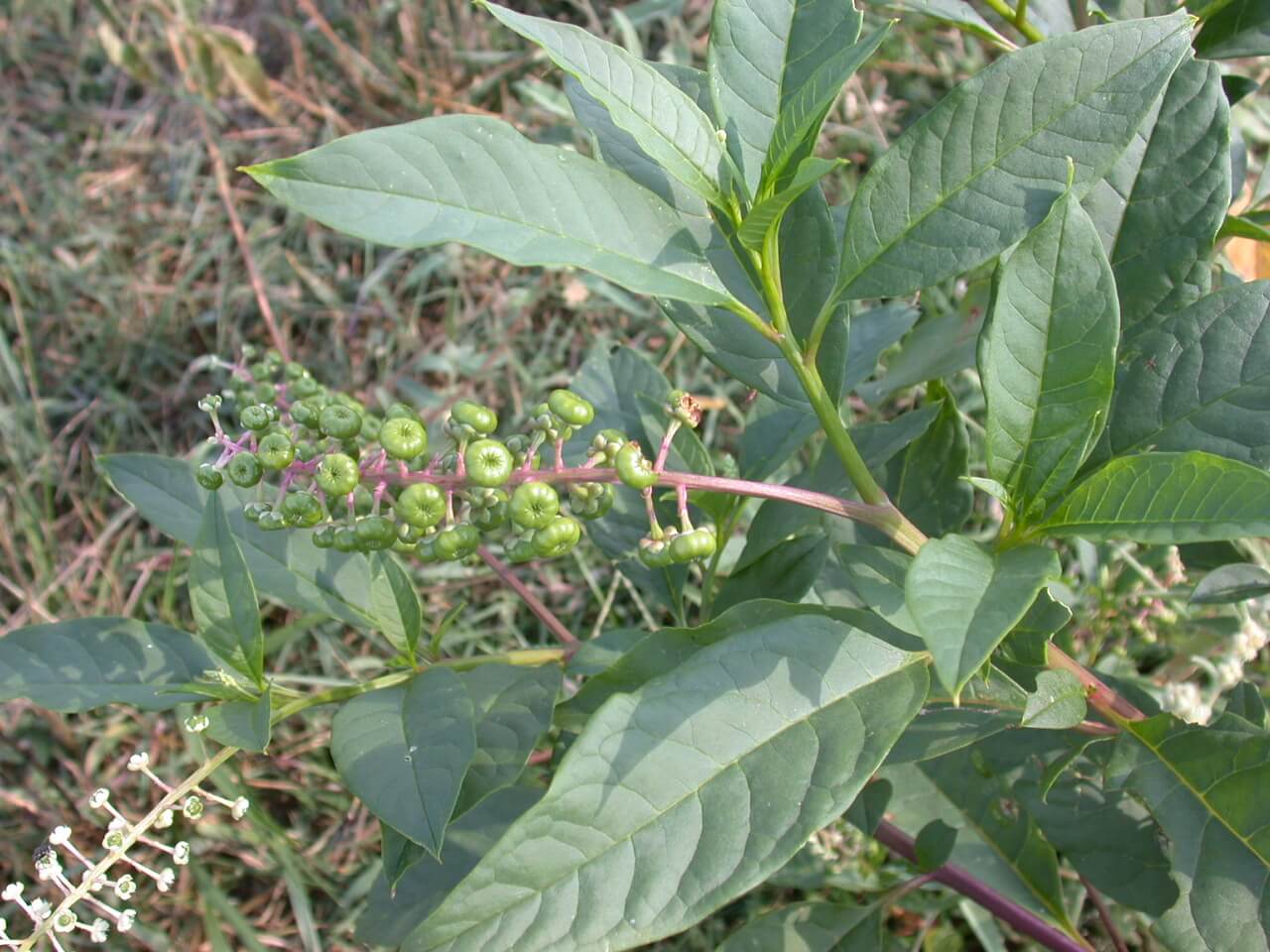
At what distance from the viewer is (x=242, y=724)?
145 cm

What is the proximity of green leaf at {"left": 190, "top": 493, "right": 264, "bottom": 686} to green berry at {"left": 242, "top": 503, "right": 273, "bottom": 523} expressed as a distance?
150 millimetres

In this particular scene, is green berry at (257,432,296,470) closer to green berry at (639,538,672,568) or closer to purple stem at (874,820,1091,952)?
green berry at (639,538,672,568)

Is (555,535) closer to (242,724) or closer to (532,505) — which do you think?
(532,505)

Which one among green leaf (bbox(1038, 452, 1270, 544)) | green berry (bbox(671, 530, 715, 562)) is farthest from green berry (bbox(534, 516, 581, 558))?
green leaf (bbox(1038, 452, 1270, 544))

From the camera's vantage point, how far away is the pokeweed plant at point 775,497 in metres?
1.14

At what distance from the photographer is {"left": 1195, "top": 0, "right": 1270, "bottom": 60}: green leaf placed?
1.64 m

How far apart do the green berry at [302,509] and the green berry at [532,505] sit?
0.77 feet

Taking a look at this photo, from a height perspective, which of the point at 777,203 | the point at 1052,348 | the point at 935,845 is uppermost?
the point at 777,203

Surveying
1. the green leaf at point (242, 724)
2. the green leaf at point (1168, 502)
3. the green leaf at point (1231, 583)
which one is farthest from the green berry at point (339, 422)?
the green leaf at point (1231, 583)

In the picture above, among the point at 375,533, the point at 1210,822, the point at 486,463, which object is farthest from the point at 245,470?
the point at 1210,822

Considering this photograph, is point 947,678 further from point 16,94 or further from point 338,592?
point 16,94

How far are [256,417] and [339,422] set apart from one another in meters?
0.10

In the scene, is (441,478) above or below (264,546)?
above

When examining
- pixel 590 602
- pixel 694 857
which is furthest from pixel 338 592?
pixel 590 602
